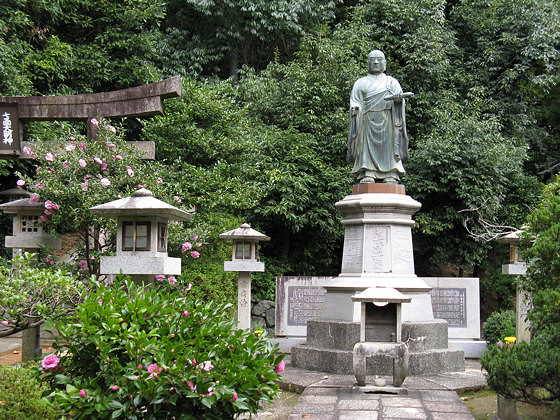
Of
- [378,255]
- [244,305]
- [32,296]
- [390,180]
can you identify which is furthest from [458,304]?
[32,296]

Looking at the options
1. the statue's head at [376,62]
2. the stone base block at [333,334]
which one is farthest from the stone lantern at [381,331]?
the statue's head at [376,62]

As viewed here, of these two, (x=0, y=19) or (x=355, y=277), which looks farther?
(x=0, y=19)

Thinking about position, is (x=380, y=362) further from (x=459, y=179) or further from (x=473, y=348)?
(x=459, y=179)

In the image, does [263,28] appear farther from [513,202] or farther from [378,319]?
[378,319]

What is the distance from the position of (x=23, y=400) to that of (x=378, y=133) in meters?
6.31

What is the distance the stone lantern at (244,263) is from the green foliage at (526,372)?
495cm

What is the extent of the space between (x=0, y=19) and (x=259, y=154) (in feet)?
21.7

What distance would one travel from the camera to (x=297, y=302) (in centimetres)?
1139

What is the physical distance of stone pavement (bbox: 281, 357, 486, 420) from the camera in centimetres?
564

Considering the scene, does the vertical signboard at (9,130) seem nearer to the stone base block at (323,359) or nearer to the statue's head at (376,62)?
the stone base block at (323,359)

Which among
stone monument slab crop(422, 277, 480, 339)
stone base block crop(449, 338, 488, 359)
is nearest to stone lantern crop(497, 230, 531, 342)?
stone base block crop(449, 338, 488, 359)

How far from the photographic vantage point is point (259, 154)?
1400 centimetres

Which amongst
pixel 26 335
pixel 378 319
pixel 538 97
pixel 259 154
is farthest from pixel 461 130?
pixel 26 335

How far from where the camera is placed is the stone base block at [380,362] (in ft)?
24.0
